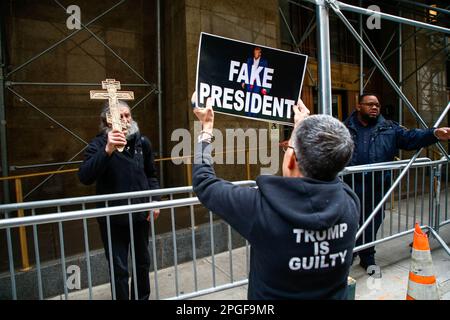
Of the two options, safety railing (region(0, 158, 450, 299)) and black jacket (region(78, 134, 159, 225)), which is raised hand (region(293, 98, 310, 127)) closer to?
safety railing (region(0, 158, 450, 299))

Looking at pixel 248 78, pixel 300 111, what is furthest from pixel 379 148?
pixel 248 78

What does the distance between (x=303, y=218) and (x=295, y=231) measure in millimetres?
61

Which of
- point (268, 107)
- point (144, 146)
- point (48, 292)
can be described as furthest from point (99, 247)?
point (268, 107)

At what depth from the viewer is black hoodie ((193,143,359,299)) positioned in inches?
47.1

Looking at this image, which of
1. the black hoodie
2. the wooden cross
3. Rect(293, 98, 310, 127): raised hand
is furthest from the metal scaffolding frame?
the black hoodie

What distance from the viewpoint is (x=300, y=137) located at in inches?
49.8

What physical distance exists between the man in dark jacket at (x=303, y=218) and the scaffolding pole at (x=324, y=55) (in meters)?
1.32

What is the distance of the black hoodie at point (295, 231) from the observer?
1.20 metres

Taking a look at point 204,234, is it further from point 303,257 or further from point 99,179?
point 303,257

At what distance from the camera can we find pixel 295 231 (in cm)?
119

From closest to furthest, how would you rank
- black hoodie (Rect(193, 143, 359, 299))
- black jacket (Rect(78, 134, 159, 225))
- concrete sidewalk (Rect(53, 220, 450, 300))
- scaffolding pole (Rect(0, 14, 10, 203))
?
black hoodie (Rect(193, 143, 359, 299))
black jacket (Rect(78, 134, 159, 225))
concrete sidewalk (Rect(53, 220, 450, 300))
scaffolding pole (Rect(0, 14, 10, 203))

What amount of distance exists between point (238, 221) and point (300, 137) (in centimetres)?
42

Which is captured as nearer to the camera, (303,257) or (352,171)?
(303,257)

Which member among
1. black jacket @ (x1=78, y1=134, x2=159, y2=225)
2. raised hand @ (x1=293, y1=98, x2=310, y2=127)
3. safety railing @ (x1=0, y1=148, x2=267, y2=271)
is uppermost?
raised hand @ (x1=293, y1=98, x2=310, y2=127)
